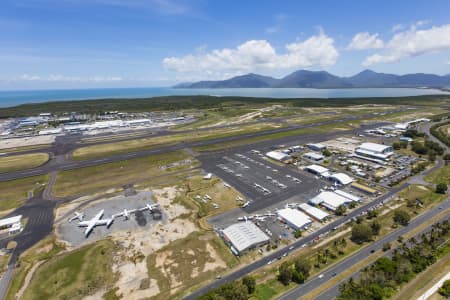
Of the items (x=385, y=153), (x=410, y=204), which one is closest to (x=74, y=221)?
(x=410, y=204)

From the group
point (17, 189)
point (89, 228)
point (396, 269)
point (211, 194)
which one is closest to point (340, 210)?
point (396, 269)

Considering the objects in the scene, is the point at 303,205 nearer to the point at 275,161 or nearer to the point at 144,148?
the point at 275,161

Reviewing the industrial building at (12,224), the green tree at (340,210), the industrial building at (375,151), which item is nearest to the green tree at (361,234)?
the green tree at (340,210)

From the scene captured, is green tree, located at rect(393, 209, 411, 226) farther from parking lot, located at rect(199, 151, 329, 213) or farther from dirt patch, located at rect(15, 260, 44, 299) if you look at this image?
dirt patch, located at rect(15, 260, 44, 299)

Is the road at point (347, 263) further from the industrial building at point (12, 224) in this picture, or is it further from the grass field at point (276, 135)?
the grass field at point (276, 135)

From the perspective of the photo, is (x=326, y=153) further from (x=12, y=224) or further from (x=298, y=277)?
(x=12, y=224)
